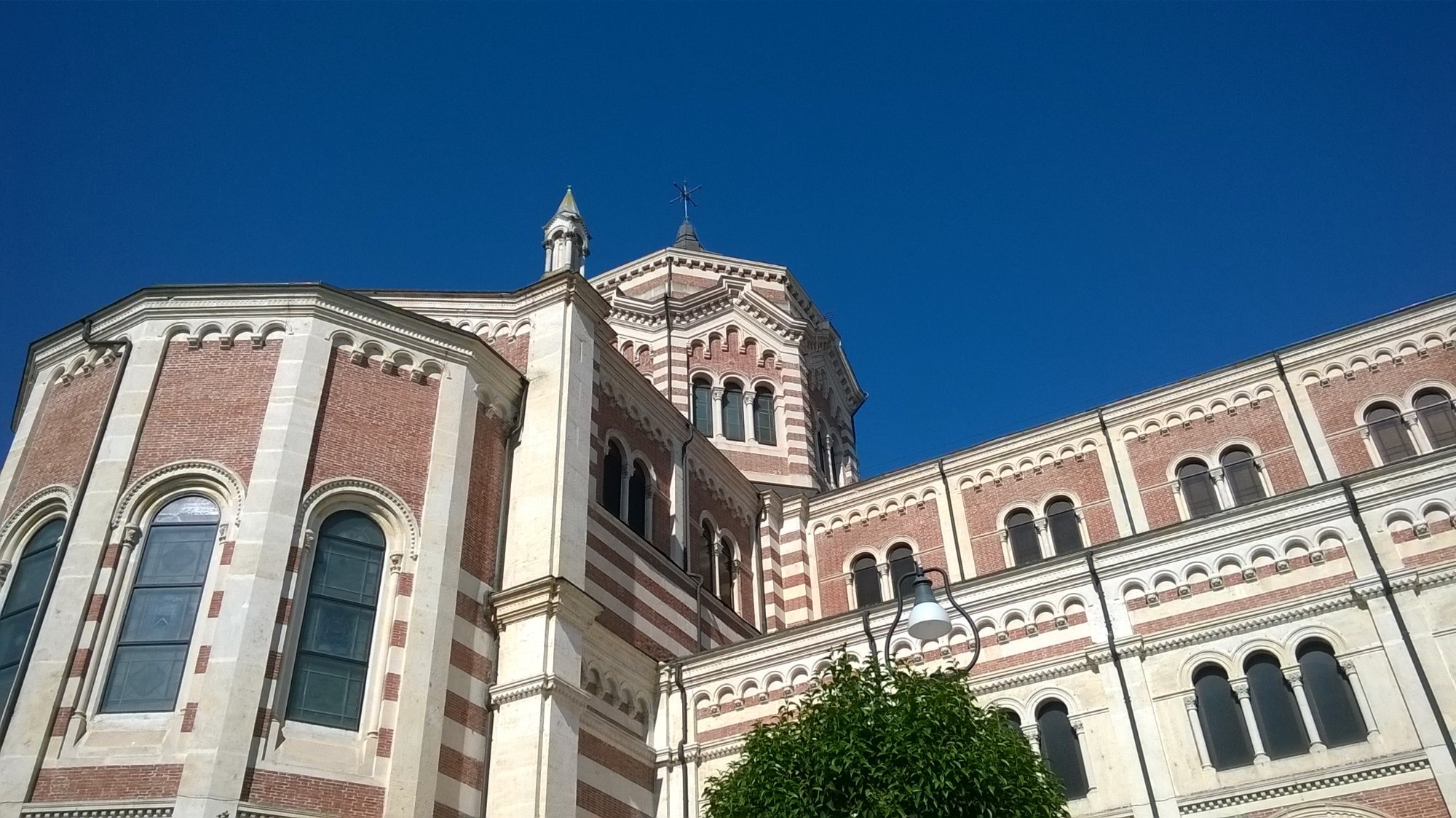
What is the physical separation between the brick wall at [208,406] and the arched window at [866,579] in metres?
15.0

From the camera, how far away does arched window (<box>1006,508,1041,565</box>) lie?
2762cm

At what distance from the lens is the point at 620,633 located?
878 inches

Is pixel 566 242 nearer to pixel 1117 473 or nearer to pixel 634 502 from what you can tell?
pixel 634 502

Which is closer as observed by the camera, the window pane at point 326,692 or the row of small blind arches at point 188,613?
the row of small blind arches at point 188,613

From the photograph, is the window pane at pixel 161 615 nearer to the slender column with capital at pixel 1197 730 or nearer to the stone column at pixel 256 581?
the stone column at pixel 256 581

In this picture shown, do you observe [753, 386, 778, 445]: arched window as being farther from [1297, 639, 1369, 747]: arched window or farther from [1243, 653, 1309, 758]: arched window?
[1297, 639, 1369, 747]: arched window

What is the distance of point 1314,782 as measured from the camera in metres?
17.2

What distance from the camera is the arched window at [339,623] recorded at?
17172 millimetres

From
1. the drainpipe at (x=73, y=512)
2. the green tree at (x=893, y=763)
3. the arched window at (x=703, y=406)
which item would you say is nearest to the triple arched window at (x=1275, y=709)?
the green tree at (x=893, y=763)

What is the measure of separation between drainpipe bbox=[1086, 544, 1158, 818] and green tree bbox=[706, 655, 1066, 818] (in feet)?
9.73

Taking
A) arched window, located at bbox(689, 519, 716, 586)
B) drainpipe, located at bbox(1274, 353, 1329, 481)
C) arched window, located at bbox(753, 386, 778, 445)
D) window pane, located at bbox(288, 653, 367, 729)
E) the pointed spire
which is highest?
the pointed spire

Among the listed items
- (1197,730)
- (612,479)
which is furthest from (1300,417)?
(612,479)

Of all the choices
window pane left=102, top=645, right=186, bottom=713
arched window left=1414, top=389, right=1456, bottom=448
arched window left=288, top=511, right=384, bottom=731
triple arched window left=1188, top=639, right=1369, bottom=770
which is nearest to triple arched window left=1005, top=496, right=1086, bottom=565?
arched window left=1414, top=389, right=1456, bottom=448

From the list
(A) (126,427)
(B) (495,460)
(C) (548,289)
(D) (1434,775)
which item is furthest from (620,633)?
(D) (1434,775)
